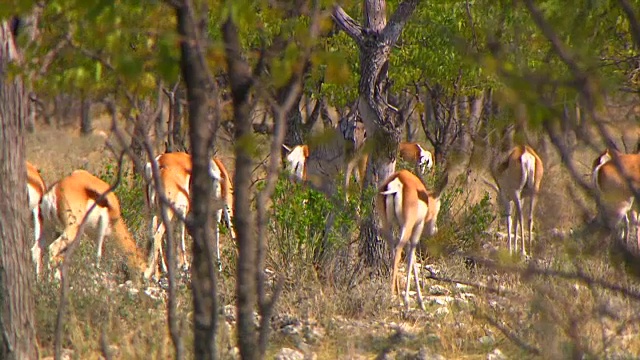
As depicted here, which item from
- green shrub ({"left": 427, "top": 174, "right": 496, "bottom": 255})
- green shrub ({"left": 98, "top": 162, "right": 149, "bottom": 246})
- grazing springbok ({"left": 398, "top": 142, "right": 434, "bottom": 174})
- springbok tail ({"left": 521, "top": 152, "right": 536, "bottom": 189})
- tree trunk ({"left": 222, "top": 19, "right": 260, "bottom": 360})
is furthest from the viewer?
grazing springbok ({"left": 398, "top": 142, "right": 434, "bottom": 174})

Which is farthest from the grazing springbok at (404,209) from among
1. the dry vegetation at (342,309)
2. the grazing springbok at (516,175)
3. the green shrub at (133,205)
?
the grazing springbok at (516,175)

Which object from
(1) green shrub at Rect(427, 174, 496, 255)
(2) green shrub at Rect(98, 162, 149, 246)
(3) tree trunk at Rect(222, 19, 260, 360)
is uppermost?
(2) green shrub at Rect(98, 162, 149, 246)

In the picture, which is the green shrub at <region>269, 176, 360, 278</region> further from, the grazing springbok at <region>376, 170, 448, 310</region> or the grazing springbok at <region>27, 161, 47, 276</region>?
the grazing springbok at <region>27, 161, 47, 276</region>

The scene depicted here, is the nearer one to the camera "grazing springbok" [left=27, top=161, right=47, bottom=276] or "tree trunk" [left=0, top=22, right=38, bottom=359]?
"tree trunk" [left=0, top=22, right=38, bottom=359]

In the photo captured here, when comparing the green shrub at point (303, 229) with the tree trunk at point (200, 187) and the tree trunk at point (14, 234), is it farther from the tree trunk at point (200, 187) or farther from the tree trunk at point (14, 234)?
the tree trunk at point (200, 187)

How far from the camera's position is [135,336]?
20.8ft

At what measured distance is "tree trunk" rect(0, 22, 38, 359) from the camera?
5039 mm

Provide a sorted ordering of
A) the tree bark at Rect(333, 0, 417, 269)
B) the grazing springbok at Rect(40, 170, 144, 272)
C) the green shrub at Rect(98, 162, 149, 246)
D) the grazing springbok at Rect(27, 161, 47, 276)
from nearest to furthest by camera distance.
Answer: the tree bark at Rect(333, 0, 417, 269), the grazing springbok at Rect(40, 170, 144, 272), the grazing springbok at Rect(27, 161, 47, 276), the green shrub at Rect(98, 162, 149, 246)

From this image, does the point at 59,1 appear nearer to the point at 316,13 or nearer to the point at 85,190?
the point at 316,13

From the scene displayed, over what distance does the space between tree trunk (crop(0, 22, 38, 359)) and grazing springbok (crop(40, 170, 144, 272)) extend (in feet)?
15.5

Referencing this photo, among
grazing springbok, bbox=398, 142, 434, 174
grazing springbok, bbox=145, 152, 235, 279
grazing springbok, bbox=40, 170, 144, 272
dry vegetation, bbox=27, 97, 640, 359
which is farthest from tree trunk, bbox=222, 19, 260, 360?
grazing springbok, bbox=398, 142, 434, 174

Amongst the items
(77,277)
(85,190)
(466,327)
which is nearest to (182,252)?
(85,190)

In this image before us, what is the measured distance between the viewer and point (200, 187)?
3.36 meters

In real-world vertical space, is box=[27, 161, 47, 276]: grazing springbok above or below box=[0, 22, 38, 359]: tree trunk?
above
